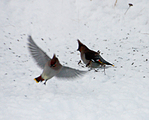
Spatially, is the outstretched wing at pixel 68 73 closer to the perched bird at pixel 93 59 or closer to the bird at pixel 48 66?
the bird at pixel 48 66

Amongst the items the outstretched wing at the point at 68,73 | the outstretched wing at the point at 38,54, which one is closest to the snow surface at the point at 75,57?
the outstretched wing at the point at 68,73

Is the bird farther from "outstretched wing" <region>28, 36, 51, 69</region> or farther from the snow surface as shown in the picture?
the snow surface

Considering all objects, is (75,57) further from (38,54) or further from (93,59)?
(38,54)

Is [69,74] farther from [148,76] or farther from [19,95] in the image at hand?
[148,76]

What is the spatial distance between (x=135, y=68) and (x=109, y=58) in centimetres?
72

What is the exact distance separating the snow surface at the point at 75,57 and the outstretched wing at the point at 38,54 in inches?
20.5

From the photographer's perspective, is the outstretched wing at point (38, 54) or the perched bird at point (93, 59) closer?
the outstretched wing at point (38, 54)

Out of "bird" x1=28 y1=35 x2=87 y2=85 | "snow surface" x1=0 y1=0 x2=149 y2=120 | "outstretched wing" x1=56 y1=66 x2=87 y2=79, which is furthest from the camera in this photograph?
"outstretched wing" x1=56 y1=66 x2=87 y2=79

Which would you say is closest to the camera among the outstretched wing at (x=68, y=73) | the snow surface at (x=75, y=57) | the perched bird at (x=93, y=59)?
the snow surface at (x=75, y=57)

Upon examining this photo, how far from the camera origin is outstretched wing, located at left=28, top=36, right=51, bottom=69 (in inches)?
147

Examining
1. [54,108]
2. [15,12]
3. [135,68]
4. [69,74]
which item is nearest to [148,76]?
[135,68]

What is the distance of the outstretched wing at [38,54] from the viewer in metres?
3.72

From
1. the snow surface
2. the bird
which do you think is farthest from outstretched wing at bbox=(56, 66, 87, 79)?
the snow surface

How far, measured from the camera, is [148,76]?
4.52m
